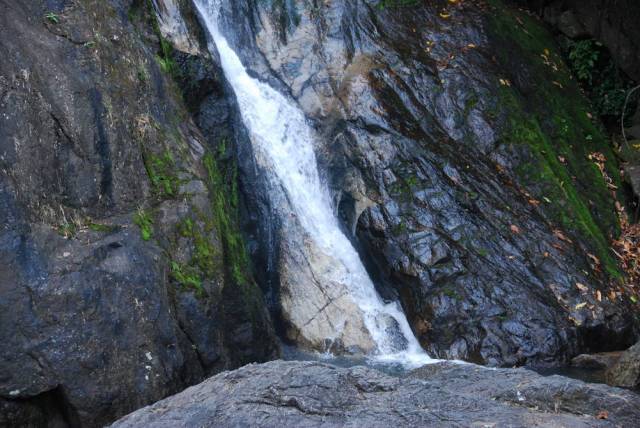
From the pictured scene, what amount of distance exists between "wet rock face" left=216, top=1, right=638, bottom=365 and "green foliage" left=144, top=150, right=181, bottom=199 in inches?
127

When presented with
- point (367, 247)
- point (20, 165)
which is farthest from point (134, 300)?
point (367, 247)

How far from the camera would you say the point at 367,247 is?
8766mm

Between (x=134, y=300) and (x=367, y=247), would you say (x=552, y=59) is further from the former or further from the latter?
(x=134, y=300)

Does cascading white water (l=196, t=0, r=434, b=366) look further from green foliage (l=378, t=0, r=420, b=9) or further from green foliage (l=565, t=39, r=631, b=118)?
green foliage (l=565, t=39, r=631, b=118)

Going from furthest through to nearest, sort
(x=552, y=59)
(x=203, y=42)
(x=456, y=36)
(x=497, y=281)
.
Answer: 1. (x=552, y=59)
2. (x=456, y=36)
3. (x=203, y=42)
4. (x=497, y=281)

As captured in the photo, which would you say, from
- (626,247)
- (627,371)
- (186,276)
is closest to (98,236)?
(186,276)

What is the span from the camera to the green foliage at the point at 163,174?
6277 mm

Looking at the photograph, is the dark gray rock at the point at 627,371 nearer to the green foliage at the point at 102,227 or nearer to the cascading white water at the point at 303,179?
the cascading white water at the point at 303,179

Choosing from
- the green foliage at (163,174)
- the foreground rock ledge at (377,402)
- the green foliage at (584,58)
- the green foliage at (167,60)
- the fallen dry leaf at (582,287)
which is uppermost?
the green foliage at (167,60)

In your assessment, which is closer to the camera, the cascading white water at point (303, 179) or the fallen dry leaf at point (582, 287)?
the fallen dry leaf at point (582, 287)

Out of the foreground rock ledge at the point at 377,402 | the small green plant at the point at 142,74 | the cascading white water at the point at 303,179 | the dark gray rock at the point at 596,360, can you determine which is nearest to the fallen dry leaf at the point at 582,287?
the dark gray rock at the point at 596,360

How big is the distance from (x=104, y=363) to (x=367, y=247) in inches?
177

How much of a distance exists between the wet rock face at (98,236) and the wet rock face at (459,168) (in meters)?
2.69

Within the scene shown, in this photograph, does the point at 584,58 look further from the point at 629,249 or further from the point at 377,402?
A: the point at 377,402
